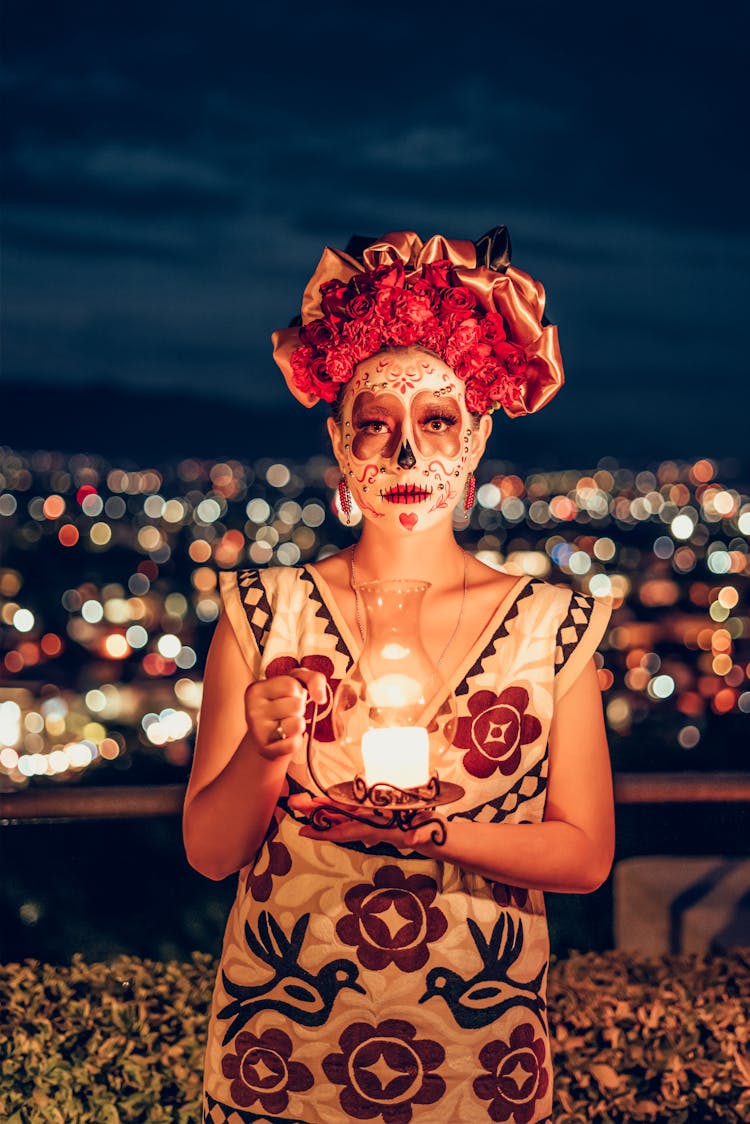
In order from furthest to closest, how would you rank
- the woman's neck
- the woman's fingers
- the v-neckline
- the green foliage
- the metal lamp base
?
the green foliage, the woman's neck, the v-neckline, the woman's fingers, the metal lamp base

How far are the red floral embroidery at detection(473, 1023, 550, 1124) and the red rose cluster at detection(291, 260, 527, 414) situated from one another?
1296mm

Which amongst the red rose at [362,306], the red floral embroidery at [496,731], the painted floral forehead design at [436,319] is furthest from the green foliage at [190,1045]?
the red rose at [362,306]

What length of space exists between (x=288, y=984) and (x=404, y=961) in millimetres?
242

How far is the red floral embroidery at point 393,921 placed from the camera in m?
2.89

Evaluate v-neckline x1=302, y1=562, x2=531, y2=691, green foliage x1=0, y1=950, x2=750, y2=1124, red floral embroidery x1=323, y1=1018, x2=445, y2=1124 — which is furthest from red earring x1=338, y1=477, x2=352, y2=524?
green foliage x1=0, y1=950, x2=750, y2=1124

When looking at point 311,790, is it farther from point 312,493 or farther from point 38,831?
point 312,493

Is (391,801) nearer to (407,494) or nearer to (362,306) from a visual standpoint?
(407,494)

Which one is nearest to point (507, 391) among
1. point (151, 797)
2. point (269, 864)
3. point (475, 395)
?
point (475, 395)

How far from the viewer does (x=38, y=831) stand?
211 inches

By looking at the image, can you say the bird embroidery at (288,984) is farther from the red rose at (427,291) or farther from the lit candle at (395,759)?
the red rose at (427,291)

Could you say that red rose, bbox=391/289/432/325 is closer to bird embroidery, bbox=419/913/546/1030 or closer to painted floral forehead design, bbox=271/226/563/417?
painted floral forehead design, bbox=271/226/563/417

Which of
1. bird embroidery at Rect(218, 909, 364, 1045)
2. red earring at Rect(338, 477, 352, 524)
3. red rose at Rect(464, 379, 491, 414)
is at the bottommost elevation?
bird embroidery at Rect(218, 909, 364, 1045)

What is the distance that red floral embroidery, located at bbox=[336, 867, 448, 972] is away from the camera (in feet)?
9.49

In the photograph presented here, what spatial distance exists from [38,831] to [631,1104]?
2313mm
